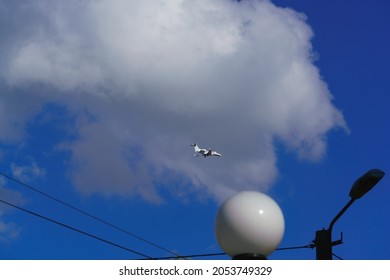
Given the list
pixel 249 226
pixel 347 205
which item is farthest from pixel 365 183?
pixel 249 226

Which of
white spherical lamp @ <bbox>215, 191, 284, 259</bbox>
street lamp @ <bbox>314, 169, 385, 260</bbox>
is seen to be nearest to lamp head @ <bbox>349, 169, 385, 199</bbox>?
street lamp @ <bbox>314, 169, 385, 260</bbox>

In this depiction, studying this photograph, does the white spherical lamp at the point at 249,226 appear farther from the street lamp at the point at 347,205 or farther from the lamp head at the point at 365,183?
the lamp head at the point at 365,183

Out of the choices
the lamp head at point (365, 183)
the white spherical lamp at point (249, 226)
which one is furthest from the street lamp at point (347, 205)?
the white spherical lamp at point (249, 226)

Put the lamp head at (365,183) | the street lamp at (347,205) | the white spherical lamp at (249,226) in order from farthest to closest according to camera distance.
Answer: the lamp head at (365,183) → the street lamp at (347,205) → the white spherical lamp at (249,226)

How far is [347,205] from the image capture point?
12609 millimetres

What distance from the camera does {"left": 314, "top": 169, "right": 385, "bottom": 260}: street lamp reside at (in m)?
11.3

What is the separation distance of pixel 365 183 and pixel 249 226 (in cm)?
553

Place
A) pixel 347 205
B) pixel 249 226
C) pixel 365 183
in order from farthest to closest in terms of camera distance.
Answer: pixel 347 205, pixel 365 183, pixel 249 226

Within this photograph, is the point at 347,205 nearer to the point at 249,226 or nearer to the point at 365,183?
the point at 365,183

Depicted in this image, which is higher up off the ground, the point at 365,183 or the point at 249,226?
the point at 365,183

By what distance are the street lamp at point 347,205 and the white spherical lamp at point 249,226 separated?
412 cm

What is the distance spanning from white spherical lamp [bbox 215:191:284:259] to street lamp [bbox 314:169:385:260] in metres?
4.12

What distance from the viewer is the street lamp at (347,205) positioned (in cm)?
1134
